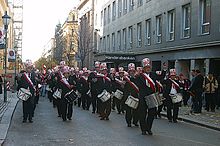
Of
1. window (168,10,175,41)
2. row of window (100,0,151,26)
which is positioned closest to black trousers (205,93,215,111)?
window (168,10,175,41)

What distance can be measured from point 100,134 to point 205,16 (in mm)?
15456

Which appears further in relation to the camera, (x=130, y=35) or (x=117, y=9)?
(x=117, y=9)

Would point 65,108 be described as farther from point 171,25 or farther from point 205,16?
point 171,25

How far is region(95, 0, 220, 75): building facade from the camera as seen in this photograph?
2528 cm

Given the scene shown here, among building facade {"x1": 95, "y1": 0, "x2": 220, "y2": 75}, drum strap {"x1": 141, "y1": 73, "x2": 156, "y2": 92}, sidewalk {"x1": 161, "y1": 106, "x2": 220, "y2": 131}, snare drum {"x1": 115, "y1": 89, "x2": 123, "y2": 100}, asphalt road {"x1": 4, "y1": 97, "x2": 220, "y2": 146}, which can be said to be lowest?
sidewalk {"x1": 161, "y1": 106, "x2": 220, "y2": 131}

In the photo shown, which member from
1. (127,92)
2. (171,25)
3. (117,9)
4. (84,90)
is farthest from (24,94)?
(117,9)

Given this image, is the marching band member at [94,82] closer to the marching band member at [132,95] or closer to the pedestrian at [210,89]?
the marching band member at [132,95]

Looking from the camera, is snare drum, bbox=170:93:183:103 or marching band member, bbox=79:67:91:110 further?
marching band member, bbox=79:67:91:110

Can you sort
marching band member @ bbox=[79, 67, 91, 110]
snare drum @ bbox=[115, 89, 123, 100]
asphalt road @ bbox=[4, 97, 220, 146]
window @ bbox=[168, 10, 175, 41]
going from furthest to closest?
window @ bbox=[168, 10, 175, 41] < marching band member @ bbox=[79, 67, 91, 110] < snare drum @ bbox=[115, 89, 123, 100] < asphalt road @ bbox=[4, 97, 220, 146]

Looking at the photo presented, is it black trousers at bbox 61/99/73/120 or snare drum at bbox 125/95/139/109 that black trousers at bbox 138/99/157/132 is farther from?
black trousers at bbox 61/99/73/120

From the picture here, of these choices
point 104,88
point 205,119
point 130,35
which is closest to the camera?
point 205,119

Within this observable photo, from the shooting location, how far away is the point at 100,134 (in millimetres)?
12766

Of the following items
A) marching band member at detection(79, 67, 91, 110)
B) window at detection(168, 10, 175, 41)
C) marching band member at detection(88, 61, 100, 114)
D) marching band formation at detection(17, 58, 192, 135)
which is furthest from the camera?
window at detection(168, 10, 175, 41)

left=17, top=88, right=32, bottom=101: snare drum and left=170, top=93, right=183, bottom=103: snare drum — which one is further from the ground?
left=17, top=88, right=32, bottom=101: snare drum
